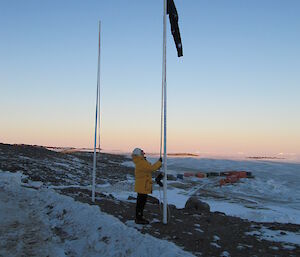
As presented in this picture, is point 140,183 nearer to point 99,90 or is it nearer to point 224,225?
point 224,225

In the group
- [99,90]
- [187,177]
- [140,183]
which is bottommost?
[187,177]

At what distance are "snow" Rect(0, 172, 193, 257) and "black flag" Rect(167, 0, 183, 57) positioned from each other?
5.47m

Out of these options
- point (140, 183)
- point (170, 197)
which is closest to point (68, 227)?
point (140, 183)

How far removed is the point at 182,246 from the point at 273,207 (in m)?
12.2

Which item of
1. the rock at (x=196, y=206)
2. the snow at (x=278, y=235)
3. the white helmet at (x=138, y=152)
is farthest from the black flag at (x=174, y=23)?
the rock at (x=196, y=206)

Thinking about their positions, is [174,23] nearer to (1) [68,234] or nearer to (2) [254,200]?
(1) [68,234]

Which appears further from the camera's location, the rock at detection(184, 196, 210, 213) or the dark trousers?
the rock at detection(184, 196, 210, 213)

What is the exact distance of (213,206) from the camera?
15.9 meters

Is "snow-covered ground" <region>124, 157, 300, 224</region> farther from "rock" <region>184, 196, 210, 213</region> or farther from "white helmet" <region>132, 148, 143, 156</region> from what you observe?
"white helmet" <region>132, 148, 143, 156</region>

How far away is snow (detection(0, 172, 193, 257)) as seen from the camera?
5.99 metres

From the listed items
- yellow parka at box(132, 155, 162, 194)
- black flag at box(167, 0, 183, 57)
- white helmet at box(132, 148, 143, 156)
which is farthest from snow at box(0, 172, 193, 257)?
black flag at box(167, 0, 183, 57)

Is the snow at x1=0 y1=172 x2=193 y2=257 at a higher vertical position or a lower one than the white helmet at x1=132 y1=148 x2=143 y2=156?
lower

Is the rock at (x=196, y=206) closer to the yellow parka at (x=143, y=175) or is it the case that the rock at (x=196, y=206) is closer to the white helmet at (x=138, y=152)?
the yellow parka at (x=143, y=175)

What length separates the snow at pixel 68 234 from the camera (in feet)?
19.6
